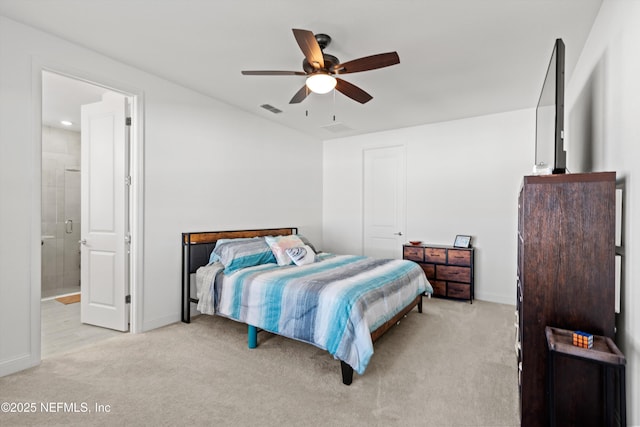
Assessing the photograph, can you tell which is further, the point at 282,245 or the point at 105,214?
the point at 282,245

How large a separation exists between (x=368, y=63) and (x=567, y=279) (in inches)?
75.0

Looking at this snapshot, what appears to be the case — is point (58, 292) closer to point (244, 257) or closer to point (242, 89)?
point (244, 257)

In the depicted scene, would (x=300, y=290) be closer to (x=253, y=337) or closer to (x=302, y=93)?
(x=253, y=337)

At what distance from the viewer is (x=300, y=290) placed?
274 centimetres

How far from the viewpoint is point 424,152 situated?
205 inches

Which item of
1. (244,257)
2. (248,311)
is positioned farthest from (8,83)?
(248,311)

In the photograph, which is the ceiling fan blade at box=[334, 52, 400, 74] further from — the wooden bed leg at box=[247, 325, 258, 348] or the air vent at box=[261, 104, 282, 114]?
the wooden bed leg at box=[247, 325, 258, 348]

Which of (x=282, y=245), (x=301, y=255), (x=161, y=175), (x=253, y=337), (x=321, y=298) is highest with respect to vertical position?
(x=161, y=175)

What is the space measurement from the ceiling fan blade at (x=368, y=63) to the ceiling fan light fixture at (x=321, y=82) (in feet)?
0.27

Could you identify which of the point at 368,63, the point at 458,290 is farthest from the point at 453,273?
the point at 368,63

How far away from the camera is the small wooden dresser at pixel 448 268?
446 centimetres

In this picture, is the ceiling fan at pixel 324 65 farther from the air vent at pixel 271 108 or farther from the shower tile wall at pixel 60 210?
the shower tile wall at pixel 60 210

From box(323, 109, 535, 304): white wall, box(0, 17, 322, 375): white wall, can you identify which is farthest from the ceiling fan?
box(323, 109, 535, 304): white wall

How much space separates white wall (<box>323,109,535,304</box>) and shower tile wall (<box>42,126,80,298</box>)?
16.1 ft
